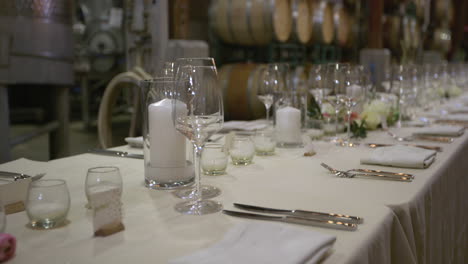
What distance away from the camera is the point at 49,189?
74 centimetres

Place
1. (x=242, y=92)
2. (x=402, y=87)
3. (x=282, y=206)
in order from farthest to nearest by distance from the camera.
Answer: (x=242, y=92) → (x=402, y=87) → (x=282, y=206)

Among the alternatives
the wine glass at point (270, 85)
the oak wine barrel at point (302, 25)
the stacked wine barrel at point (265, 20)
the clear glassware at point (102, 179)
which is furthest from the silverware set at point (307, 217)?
the oak wine barrel at point (302, 25)

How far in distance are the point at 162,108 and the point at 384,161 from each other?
25.0 inches

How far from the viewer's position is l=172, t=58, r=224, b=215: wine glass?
863mm

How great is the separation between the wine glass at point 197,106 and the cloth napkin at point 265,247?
0.21 m

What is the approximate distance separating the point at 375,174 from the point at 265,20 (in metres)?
4.18

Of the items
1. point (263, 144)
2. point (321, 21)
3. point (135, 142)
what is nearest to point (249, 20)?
point (321, 21)

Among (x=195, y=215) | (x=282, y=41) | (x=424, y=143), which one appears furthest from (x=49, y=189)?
(x=282, y=41)

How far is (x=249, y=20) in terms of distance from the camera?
16.7 ft

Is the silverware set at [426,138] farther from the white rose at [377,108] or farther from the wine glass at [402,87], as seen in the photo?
the wine glass at [402,87]

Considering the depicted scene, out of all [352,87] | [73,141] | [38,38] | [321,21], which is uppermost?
[321,21]

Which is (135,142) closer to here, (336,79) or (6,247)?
(336,79)

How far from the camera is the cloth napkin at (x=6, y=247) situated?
1.95 feet

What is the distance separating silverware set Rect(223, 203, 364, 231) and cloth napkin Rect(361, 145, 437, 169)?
1.61 feet
